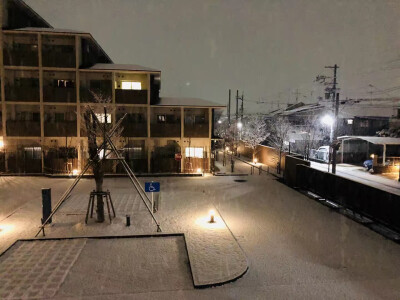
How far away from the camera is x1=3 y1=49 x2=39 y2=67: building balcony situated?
23.1 m

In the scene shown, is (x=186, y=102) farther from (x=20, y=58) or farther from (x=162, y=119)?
(x=20, y=58)

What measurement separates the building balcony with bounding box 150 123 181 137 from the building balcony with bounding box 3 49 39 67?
1066 centimetres

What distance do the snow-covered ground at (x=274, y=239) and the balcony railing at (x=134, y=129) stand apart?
6677mm

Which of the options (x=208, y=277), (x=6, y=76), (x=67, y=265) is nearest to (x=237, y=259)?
(x=208, y=277)

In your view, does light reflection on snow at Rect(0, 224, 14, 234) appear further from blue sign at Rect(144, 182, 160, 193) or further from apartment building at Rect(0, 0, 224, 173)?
apartment building at Rect(0, 0, 224, 173)

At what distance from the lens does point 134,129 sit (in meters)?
24.2

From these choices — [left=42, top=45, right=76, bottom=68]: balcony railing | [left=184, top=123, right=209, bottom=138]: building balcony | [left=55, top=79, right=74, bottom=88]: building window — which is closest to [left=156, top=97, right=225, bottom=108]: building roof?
[left=184, top=123, right=209, bottom=138]: building balcony

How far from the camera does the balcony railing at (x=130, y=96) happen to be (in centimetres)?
2423

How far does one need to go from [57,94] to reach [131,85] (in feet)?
19.7

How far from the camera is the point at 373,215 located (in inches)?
480

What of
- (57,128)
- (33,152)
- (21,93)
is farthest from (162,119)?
(21,93)

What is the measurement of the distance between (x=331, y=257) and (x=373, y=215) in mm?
4476

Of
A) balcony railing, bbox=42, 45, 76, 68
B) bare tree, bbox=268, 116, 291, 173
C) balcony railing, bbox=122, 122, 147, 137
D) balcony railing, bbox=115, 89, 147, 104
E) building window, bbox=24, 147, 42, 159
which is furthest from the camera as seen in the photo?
bare tree, bbox=268, 116, 291, 173

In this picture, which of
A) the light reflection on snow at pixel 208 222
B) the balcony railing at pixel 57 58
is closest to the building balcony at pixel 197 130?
the balcony railing at pixel 57 58
